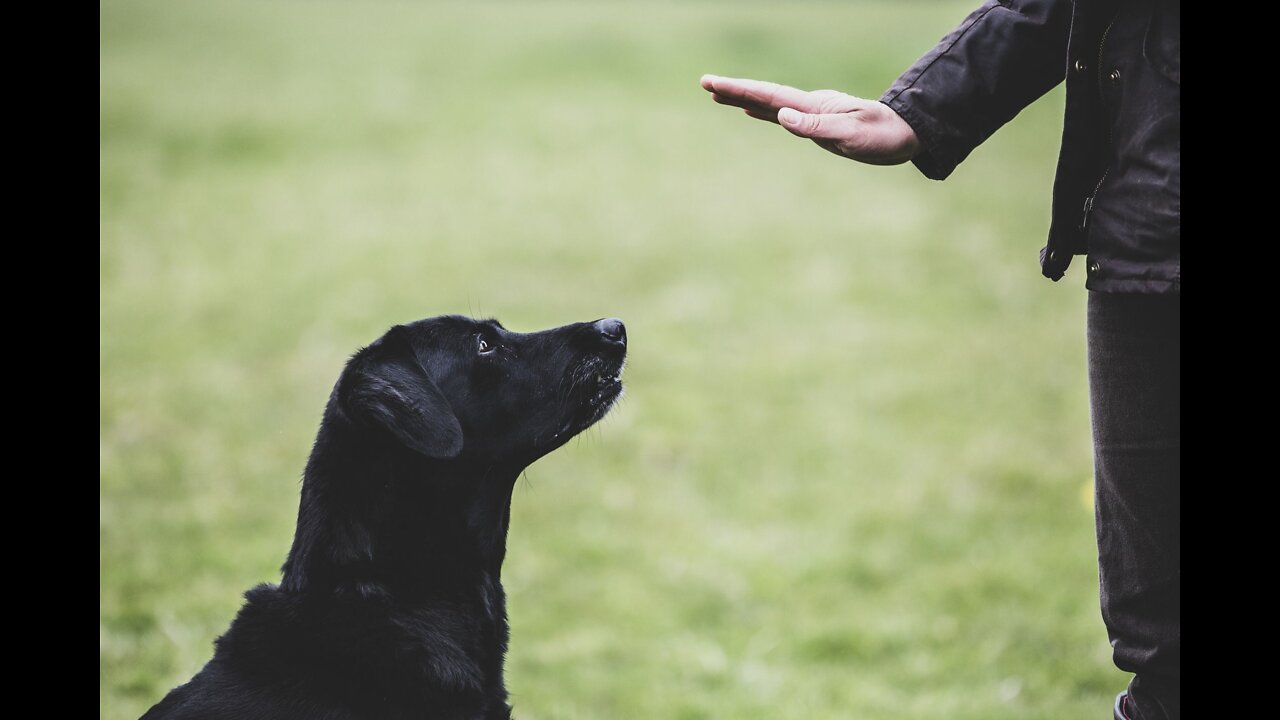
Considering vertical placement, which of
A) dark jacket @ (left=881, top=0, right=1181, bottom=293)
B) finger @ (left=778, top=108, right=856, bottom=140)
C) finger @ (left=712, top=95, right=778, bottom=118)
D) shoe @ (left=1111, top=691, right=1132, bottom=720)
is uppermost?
finger @ (left=712, top=95, right=778, bottom=118)

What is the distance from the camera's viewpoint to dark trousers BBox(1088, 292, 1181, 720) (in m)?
2.12

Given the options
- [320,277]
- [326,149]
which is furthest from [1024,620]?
[326,149]

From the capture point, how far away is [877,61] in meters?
17.1

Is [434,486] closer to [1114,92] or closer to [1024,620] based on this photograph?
[1114,92]

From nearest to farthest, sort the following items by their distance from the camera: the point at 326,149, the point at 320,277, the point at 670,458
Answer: the point at 670,458, the point at 320,277, the point at 326,149

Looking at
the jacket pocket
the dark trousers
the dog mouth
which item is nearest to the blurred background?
the dog mouth

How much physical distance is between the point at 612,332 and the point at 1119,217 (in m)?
1.52

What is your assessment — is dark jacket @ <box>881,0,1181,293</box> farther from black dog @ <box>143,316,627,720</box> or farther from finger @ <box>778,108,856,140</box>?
black dog @ <box>143,316,627,720</box>

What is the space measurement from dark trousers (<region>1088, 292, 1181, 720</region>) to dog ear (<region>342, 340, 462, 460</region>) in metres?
1.43

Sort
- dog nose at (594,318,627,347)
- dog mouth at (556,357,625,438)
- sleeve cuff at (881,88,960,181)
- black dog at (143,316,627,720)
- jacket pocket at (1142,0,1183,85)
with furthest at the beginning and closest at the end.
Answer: dog nose at (594,318,627,347) < dog mouth at (556,357,625,438) < black dog at (143,316,627,720) < sleeve cuff at (881,88,960,181) < jacket pocket at (1142,0,1183,85)

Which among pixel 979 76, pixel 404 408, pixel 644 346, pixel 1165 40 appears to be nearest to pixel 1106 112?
pixel 1165 40

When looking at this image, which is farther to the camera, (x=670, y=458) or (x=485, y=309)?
(x=485, y=309)

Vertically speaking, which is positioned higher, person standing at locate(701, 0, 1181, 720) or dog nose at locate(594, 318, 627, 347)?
dog nose at locate(594, 318, 627, 347)

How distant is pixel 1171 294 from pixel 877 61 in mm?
15819
